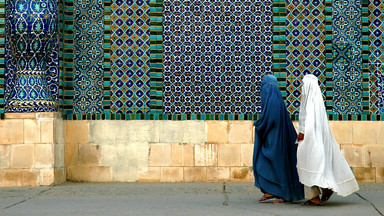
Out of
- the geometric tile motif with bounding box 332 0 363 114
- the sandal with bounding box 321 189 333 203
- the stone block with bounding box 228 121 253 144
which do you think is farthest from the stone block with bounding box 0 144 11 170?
the geometric tile motif with bounding box 332 0 363 114

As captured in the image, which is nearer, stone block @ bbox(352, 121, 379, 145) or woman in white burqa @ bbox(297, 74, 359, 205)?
woman in white burqa @ bbox(297, 74, 359, 205)

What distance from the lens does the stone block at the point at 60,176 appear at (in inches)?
359

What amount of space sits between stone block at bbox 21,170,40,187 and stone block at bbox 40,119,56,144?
41 cm

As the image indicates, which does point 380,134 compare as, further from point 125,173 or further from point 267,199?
point 125,173

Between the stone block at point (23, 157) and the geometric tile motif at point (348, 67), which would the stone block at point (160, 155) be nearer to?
the stone block at point (23, 157)

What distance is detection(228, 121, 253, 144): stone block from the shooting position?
9.46 m

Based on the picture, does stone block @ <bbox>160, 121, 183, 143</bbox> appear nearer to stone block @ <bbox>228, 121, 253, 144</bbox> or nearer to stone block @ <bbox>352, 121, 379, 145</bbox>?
stone block @ <bbox>228, 121, 253, 144</bbox>

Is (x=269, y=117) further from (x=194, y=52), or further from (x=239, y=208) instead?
(x=194, y=52)

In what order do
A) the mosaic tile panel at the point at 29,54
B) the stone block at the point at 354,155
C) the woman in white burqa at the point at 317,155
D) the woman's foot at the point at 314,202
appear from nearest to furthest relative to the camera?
the woman in white burqa at the point at 317,155 → the woman's foot at the point at 314,202 → the mosaic tile panel at the point at 29,54 → the stone block at the point at 354,155

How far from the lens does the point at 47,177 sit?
29.5 feet

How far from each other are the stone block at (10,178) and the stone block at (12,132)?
363 mm

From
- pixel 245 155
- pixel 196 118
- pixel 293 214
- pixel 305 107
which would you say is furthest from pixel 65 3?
pixel 293 214

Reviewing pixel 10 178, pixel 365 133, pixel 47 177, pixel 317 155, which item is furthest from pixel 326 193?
pixel 10 178

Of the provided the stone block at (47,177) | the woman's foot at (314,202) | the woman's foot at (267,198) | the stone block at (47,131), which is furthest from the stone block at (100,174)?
the woman's foot at (314,202)
